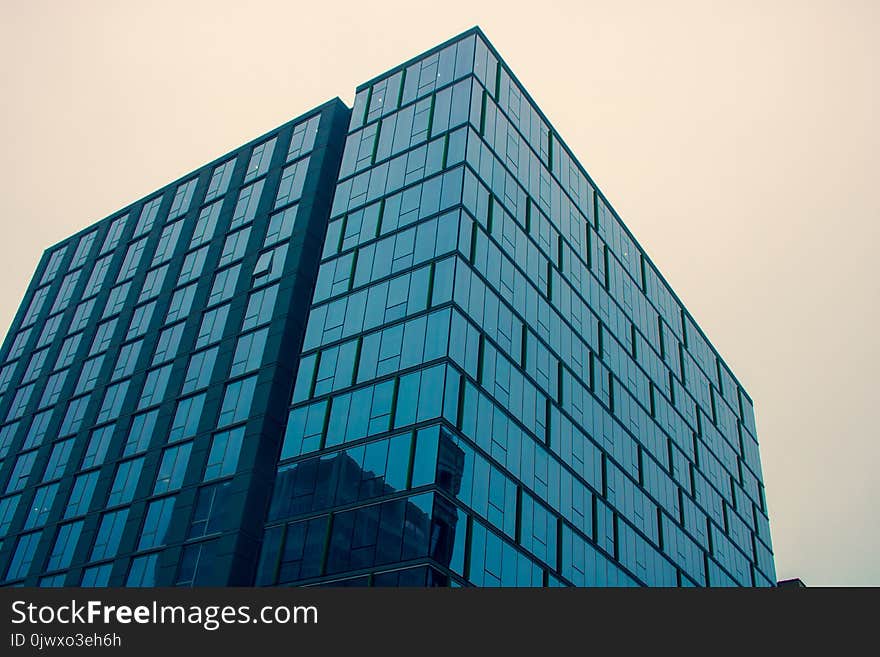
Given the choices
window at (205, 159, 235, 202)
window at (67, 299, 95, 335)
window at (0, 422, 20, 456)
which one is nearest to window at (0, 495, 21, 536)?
window at (0, 422, 20, 456)

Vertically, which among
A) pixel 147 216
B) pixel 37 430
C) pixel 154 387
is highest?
pixel 147 216

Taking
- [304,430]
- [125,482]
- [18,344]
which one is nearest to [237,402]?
[304,430]

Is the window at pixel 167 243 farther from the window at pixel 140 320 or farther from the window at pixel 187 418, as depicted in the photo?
the window at pixel 187 418

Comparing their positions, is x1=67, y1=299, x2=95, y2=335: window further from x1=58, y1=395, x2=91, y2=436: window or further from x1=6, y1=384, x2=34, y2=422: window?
x1=58, y1=395, x2=91, y2=436: window

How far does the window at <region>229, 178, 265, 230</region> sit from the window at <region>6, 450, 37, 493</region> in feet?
70.0

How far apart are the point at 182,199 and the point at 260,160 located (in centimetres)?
902

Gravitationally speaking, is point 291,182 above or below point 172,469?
above

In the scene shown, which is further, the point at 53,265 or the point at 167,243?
the point at 53,265

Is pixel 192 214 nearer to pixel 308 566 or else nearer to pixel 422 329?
pixel 422 329

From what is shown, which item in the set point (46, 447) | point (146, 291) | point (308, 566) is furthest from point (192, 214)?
point (308, 566)

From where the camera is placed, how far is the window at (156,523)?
163 ft

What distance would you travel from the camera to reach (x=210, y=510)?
156 ft

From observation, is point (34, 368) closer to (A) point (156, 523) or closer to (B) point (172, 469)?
(B) point (172, 469)

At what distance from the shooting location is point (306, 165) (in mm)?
61469
